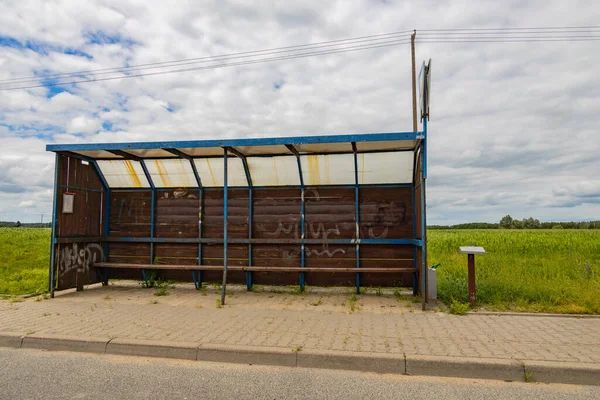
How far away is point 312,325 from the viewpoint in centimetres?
592

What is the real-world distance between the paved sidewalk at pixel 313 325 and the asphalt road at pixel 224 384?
41cm

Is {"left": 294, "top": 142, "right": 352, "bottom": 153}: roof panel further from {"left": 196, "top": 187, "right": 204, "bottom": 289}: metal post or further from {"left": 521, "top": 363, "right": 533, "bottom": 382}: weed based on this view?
{"left": 521, "top": 363, "right": 533, "bottom": 382}: weed

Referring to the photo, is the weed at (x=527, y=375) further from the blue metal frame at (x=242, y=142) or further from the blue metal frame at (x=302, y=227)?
the blue metal frame at (x=302, y=227)

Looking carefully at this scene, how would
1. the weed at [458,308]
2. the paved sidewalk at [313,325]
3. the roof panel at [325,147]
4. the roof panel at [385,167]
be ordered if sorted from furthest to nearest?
the roof panel at [385,167]
the roof panel at [325,147]
the weed at [458,308]
the paved sidewalk at [313,325]

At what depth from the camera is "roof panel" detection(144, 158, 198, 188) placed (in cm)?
919

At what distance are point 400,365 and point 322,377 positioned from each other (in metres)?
0.84

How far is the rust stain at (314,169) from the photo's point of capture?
852 centimetres

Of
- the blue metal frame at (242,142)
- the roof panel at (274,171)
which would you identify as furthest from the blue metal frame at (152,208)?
the roof panel at (274,171)

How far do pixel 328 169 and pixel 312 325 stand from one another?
359cm

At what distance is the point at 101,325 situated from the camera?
602 cm

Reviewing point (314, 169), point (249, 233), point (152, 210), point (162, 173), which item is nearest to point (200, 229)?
point (249, 233)

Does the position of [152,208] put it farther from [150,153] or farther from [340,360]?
[340,360]

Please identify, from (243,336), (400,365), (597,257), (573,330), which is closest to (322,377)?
(400,365)

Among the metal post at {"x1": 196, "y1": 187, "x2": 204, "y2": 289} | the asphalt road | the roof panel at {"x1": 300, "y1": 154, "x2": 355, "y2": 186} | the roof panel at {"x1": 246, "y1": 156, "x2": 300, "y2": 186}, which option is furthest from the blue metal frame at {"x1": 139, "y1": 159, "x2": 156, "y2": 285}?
the asphalt road
